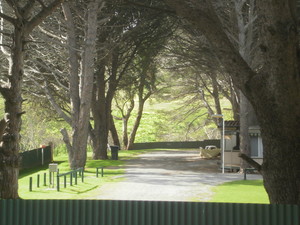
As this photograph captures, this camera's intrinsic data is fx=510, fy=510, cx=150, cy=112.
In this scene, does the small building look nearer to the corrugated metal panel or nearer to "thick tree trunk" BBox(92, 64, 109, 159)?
"thick tree trunk" BBox(92, 64, 109, 159)

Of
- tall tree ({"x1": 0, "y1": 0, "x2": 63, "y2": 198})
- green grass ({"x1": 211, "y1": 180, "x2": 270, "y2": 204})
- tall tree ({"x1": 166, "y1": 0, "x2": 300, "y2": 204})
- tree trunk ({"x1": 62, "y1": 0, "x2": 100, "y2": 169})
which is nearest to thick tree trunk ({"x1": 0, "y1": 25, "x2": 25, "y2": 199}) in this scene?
tall tree ({"x1": 0, "y1": 0, "x2": 63, "y2": 198})

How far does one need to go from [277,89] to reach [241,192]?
11055 mm

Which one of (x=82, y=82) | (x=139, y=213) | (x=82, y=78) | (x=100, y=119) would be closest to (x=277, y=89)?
(x=139, y=213)

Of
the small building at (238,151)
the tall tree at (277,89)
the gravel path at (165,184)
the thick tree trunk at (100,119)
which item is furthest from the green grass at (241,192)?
the thick tree trunk at (100,119)

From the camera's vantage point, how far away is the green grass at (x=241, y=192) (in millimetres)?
17656

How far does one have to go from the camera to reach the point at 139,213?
373 inches

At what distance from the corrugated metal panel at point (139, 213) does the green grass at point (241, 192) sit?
8.23 m

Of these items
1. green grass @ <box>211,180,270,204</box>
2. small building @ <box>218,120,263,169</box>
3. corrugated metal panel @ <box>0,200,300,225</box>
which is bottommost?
green grass @ <box>211,180,270,204</box>

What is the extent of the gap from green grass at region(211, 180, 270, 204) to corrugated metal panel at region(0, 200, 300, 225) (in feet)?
27.0

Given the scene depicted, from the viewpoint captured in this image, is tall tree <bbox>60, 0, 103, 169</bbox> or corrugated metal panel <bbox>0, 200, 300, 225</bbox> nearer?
corrugated metal panel <bbox>0, 200, 300, 225</bbox>

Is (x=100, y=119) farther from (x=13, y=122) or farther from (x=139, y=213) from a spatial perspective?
(x=139, y=213)

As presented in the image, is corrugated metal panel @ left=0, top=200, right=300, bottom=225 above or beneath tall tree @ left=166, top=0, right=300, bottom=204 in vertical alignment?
beneath

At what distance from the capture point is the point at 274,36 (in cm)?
907

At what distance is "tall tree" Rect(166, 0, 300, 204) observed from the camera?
9008mm
